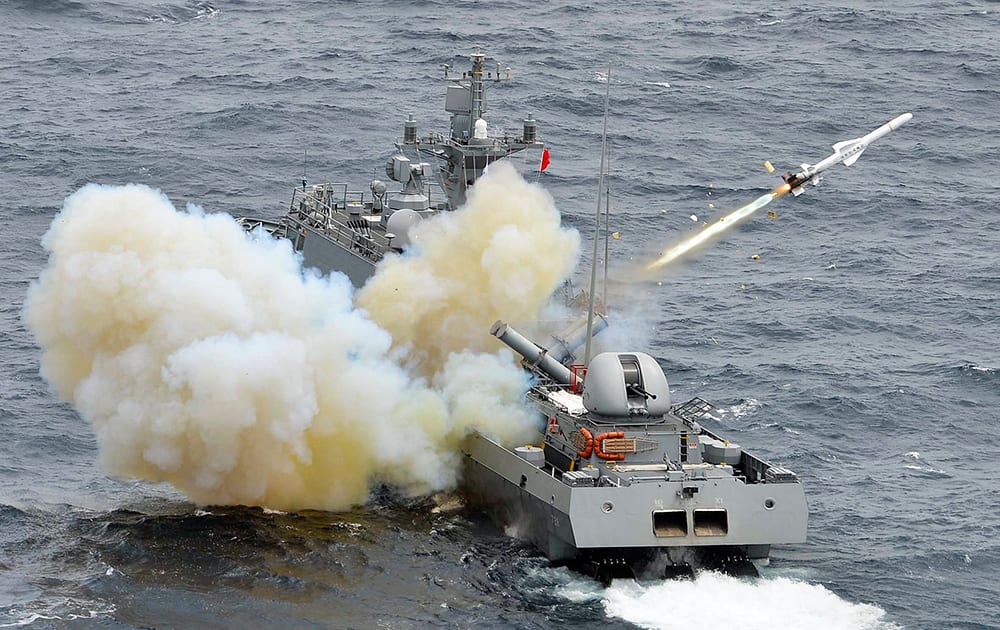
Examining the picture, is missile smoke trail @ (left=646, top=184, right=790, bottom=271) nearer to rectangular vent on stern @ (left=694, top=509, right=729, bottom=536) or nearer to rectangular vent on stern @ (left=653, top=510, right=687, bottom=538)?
rectangular vent on stern @ (left=694, top=509, right=729, bottom=536)

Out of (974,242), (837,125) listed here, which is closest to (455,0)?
(837,125)

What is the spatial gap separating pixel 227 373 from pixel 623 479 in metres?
7.36

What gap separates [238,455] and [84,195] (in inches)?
224

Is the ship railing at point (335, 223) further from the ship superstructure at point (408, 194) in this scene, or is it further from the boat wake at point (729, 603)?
the boat wake at point (729, 603)

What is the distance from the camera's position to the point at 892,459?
120ft

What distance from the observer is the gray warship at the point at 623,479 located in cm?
2983

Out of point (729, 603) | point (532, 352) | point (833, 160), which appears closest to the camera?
point (729, 603)

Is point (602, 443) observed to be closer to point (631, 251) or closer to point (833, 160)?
point (833, 160)

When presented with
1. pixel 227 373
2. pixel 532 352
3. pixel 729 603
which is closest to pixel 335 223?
pixel 532 352

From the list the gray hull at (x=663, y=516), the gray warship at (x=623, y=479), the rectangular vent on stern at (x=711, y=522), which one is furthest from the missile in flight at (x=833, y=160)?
the rectangular vent on stern at (x=711, y=522)

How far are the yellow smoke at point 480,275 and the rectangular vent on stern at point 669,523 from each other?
23.1ft

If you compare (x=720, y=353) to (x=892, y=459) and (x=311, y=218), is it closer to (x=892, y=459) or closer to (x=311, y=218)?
(x=892, y=459)

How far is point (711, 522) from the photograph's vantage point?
30.3 m

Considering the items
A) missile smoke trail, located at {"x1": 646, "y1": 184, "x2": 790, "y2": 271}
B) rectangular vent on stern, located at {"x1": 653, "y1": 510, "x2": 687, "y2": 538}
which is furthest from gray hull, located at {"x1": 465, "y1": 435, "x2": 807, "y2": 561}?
missile smoke trail, located at {"x1": 646, "y1": 184, "x2": 790, "y2": 271}
